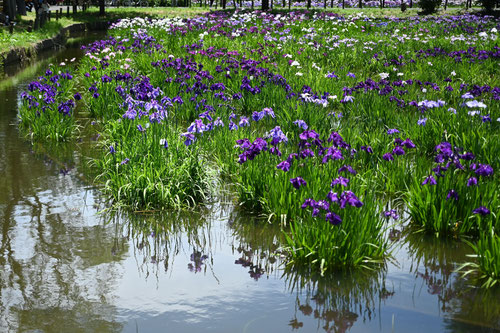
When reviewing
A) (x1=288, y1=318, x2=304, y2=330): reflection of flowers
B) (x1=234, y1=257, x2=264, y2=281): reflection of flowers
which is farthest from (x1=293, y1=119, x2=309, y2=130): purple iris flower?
(x1=288, y1=318, x2=304, y2=330): reflection of flowers

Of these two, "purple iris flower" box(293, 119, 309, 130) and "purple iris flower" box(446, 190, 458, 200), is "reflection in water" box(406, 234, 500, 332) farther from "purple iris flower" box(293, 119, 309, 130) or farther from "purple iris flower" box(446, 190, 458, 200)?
"purple iris flower" box(293, 119, 309, 130)

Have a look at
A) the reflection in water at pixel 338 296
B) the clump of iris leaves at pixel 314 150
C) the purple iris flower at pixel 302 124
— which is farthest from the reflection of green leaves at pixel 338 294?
the purple iris flower at pixel 302 124

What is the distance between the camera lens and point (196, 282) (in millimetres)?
3988

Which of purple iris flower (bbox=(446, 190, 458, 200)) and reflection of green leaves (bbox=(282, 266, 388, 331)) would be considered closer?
reflection of green leaves (bbox=(282, 266, 388, 331))

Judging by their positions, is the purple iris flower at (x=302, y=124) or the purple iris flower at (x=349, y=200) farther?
the purple iris flower at (x=302, y=124)

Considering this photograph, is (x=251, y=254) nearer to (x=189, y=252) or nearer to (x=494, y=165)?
(x=189, y=252)

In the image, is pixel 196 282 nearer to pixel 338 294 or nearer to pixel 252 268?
pixel 252 268

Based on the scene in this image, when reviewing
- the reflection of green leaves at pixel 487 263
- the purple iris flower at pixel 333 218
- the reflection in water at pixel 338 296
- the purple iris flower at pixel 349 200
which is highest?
the purple iris flower at pixel 349 200

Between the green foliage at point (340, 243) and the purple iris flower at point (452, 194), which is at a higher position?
the purple iris flower at point (452, 194)

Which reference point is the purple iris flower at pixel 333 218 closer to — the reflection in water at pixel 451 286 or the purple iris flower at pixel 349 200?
the purple iris flower at pixel 349 200

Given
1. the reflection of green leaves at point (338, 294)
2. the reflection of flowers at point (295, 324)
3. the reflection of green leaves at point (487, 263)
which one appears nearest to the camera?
the reflection of flowers at point (295, 324)

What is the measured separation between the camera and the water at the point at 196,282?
3.46 metres

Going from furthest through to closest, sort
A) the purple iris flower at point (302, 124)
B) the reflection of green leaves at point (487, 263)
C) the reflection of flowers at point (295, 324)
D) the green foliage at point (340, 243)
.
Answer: the purple iris flower at point (302, 124), the green foliage at point (340, 243), the reflection of green leaves at point (487, 263), the reflection of flowers at point (295, 324)

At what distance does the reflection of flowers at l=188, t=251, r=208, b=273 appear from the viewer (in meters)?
4.21
